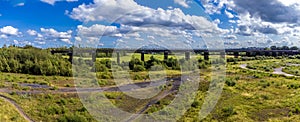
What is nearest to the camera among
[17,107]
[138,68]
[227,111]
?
[17,107]

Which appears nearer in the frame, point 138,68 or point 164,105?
point 164,105

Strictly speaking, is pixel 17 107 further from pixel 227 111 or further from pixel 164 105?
pixel 227 111

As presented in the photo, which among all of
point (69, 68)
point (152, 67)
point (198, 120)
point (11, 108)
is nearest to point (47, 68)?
point (69, 68)

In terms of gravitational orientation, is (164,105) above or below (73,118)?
below

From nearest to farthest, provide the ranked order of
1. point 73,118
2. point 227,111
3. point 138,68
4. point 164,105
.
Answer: point 73,118
point 227,111
point 164,105
point 138,68

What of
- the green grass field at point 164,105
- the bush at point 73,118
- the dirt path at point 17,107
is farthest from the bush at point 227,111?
the dirt path at point 17,107

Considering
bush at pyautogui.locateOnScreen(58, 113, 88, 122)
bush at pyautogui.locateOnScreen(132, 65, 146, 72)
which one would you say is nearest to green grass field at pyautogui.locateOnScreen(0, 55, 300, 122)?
bush at pyautogui.locateOnScreen(58, 113, 88, 122)

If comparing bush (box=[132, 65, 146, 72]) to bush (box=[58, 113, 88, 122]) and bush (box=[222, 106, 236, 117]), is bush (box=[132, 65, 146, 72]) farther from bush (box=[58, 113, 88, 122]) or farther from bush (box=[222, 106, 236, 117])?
bush (box=[58, 113, 88, 122])

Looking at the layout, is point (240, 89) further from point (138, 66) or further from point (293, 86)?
point (138, 66)

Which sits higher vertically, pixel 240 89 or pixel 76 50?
pixel 76 50

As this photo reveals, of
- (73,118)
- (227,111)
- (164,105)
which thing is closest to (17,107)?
(73,118)

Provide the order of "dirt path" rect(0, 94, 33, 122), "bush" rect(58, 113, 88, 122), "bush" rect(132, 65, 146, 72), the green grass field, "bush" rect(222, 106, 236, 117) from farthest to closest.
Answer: "bush" rect(132, 65, 146, 72), "bush" rect(222, 106, 236, 117), the green grass field, "dirt path" rect(0, 94, 33, 122), "bush" rect(58, 113, 88, 122)
